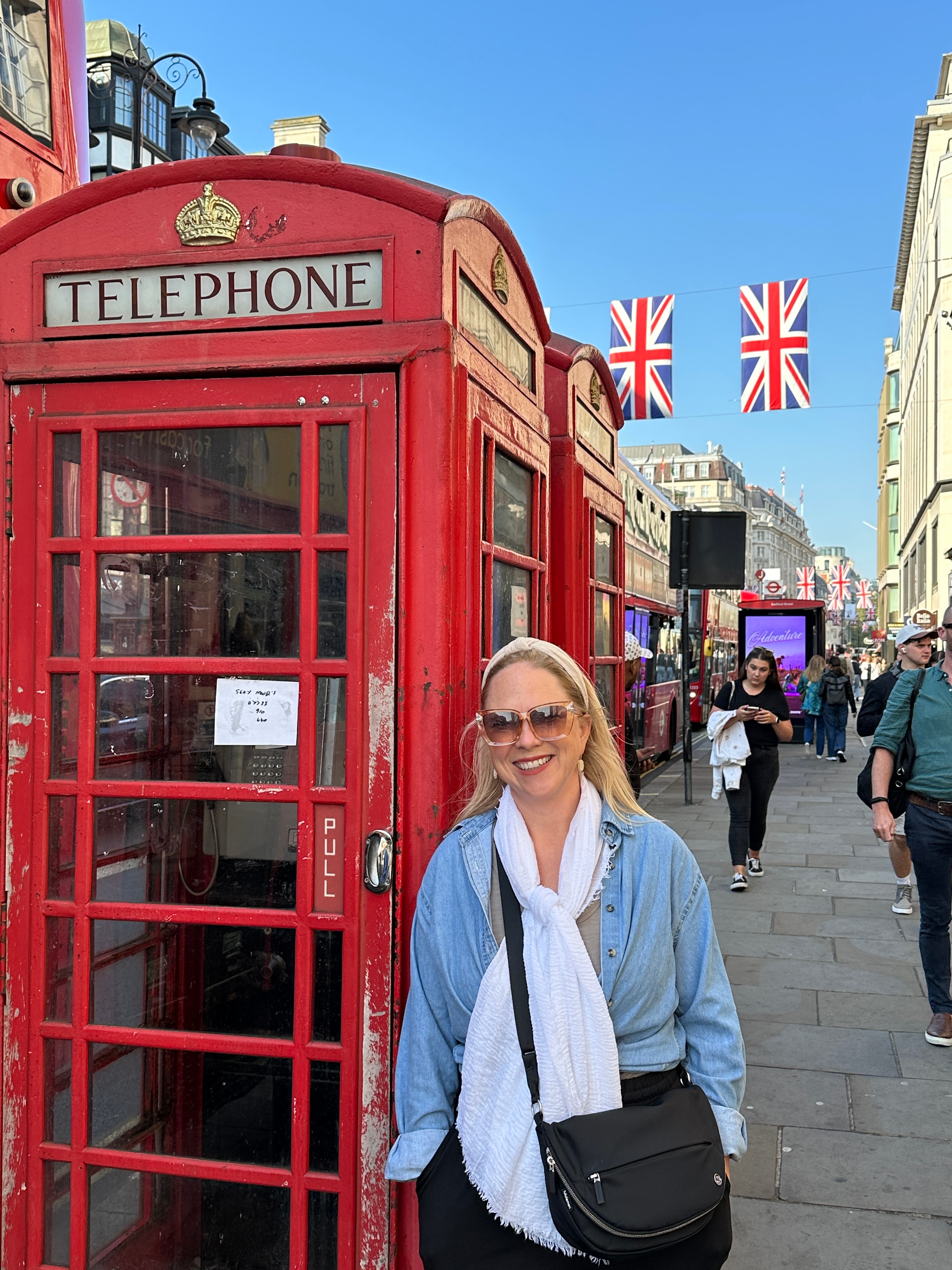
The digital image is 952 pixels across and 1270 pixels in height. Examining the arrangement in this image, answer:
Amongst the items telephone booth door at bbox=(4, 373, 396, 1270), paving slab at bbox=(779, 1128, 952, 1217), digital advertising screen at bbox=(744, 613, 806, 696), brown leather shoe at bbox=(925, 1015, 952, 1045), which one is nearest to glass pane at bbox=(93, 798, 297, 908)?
telephone booth door at bbox=(4, 373, 396, 1270)

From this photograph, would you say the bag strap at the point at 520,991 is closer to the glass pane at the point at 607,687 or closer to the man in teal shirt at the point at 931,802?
the glass pane at the point at 607,687

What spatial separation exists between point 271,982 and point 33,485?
1403 millimetres

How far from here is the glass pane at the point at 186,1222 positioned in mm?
2693

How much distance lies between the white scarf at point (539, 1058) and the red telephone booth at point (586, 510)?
85.0 inches

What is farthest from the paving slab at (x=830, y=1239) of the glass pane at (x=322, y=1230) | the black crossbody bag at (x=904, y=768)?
the black crossbody bag at (x=904, y=768)

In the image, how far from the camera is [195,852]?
2.78 metres

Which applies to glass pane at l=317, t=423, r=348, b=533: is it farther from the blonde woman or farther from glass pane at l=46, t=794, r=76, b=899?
A: glass pane at l=46, t=794, r=76, b=899

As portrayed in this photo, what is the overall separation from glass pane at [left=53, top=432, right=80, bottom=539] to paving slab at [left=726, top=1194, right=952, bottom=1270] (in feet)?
8.98

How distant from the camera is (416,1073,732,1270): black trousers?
1.99 m

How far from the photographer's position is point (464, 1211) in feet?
6.64

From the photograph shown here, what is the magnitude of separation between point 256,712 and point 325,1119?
1017 millimetres

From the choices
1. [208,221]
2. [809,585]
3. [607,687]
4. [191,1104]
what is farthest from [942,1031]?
[809,585]

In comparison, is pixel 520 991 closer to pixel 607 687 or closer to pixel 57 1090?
pixel 57 1090

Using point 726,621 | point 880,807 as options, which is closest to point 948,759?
point 880,807
